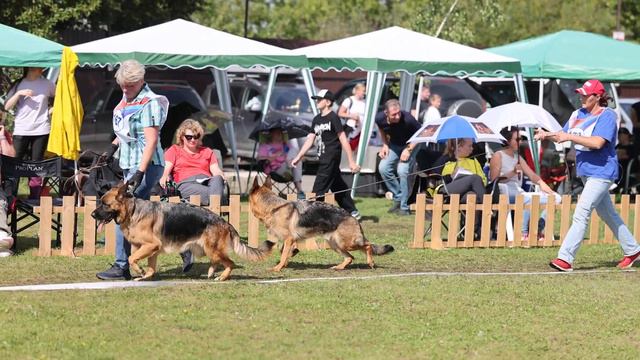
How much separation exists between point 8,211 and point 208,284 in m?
2.82

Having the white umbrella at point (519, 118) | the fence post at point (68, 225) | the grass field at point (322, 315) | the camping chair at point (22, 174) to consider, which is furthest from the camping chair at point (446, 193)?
the camping chair at point (22, 174)

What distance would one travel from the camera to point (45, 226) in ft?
35.7

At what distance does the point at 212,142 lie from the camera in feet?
62.5

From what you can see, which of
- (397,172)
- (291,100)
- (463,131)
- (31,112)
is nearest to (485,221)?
(463,131)

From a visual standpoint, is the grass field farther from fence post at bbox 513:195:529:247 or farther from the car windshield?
the car windshield

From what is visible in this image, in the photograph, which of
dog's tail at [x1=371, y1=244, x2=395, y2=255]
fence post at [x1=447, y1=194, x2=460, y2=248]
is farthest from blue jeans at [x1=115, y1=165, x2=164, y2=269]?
fence post at [x1=447, y1=194, x2=460, y2=248]

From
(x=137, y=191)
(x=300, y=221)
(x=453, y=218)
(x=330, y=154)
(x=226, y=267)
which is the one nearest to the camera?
(x=137, y=191)

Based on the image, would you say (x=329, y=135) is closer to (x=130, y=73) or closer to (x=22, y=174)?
(x=22, y=174)

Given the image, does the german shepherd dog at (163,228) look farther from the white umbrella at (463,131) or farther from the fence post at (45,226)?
the white umbrella at (463,131)

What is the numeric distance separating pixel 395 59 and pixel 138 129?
318 inches

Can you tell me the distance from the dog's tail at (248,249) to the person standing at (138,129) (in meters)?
0.83

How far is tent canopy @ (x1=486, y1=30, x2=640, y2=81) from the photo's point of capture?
1905 centimetres

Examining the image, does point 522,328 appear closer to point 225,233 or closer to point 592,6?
point 225,233

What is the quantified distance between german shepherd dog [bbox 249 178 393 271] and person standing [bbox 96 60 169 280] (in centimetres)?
119
